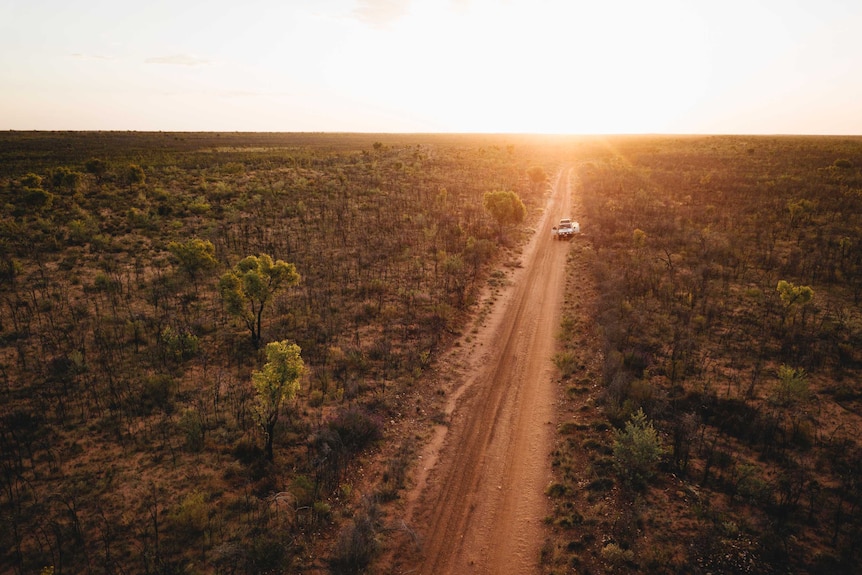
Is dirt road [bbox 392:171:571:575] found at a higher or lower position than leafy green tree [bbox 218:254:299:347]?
lower

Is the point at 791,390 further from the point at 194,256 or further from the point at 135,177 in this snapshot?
the point at 135,177

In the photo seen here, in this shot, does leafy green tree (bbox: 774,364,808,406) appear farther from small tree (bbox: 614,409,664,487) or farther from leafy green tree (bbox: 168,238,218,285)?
leafy green tree (bbox: 168,238,218,285)

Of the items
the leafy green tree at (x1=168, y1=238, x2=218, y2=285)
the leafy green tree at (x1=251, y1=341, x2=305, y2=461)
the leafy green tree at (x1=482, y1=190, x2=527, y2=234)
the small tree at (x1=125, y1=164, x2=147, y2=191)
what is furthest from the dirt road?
the small tree at (x1=125, y1=164, x2=147, y2=191)

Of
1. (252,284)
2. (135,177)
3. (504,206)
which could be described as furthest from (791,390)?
(135,177)

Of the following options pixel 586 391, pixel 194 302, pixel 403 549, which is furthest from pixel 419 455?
pixel 194 302

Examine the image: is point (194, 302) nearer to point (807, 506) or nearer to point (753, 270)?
point (807, 506)

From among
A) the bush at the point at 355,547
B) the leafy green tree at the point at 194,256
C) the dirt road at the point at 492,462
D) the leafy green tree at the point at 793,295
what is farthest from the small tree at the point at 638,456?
the leafy green tree at the point at 194,256
